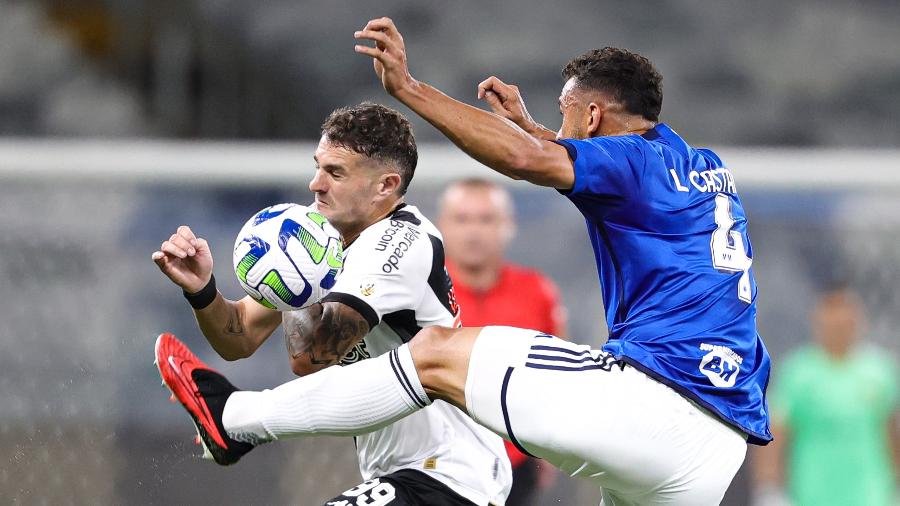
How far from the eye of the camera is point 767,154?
29.9 feet

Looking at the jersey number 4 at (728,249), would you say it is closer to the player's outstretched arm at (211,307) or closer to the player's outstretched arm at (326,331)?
the player's outstretched arm at (326,331)

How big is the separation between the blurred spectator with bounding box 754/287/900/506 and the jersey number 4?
391cm

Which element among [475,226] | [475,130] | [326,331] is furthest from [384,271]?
[475,226]

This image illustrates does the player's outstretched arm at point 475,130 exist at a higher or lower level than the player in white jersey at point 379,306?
higher

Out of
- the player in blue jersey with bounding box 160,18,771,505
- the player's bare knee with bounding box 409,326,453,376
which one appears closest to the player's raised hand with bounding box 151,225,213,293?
the player in blue jersey with bounding box 160,18,771,505

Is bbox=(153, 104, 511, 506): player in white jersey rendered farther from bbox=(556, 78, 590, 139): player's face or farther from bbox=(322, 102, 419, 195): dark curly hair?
bbox=(556, 78, 590, 139): player's face

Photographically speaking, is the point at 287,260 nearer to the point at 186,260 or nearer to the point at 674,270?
the point at 186,260

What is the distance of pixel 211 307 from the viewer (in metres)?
4.47

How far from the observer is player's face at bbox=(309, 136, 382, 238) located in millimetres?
4355

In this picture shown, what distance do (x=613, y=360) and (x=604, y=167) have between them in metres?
0.58

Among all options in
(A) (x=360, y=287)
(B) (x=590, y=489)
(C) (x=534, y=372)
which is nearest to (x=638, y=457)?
(C) (x=534, y=372)

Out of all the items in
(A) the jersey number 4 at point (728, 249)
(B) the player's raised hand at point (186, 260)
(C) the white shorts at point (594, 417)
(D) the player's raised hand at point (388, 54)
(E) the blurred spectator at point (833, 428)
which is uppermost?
(D) the player's raised hand at point (388, 54)

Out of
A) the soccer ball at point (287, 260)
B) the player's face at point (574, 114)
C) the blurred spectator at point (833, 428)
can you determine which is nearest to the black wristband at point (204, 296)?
the soccer ball at point (287, 260)

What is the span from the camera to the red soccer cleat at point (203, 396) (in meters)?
4.09
